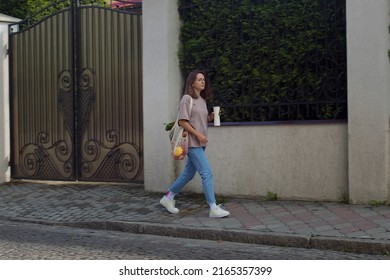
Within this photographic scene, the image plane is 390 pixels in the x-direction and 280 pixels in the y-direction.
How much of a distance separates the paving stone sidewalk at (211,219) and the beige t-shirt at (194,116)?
96 centimetres

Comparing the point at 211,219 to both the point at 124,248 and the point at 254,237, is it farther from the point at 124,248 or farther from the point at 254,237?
the point at 124,248

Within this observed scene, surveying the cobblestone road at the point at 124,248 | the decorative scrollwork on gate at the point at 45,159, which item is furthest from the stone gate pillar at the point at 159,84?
the cobblestone road at the point at 124,248

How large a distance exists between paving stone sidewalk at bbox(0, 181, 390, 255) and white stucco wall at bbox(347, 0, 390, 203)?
34 centimetres

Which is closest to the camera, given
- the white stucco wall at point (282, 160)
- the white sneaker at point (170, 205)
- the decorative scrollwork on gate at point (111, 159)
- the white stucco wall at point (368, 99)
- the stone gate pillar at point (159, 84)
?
the white stucco wall at point (368, 99)

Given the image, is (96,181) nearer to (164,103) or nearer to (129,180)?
(129,180)

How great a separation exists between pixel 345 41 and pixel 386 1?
737 millimetres

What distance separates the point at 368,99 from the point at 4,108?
6.90 m

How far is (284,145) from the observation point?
8570 mm

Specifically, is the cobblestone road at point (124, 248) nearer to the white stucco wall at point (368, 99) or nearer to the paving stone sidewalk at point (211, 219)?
the paving stone sidewalk at point (211, 219)

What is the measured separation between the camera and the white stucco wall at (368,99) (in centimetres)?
783

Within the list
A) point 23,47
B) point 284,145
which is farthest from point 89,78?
point 284,145

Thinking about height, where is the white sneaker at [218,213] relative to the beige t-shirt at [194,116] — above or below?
below

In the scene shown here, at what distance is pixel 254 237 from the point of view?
6.65 m

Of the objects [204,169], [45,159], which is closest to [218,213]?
[204,169]
